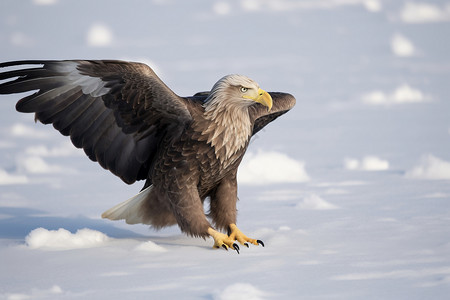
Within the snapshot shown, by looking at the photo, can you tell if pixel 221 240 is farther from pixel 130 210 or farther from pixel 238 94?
pixel 238 94

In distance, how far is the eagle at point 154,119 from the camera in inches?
303

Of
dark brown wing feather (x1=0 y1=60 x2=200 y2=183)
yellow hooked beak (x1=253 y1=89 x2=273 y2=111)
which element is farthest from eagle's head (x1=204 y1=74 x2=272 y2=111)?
dark brown wing feather (x1=0 y1=60 x2=200 y2=183)

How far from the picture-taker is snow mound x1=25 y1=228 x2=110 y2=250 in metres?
8.23

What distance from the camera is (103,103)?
7.85 metres

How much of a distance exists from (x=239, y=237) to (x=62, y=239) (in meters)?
1.53

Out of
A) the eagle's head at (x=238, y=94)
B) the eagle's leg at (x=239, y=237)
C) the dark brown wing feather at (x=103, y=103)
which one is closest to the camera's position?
the dark brown wing feather at (x=103, y=103)

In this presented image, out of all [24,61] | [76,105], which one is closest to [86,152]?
[76,105]

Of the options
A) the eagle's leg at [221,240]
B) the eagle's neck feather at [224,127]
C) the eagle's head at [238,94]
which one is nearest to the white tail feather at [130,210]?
the eagle's leg at [221,240]

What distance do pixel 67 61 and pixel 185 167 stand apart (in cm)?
128

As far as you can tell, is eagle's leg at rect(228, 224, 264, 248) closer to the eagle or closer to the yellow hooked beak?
the eagle

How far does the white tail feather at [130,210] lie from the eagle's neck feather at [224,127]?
2.71ft

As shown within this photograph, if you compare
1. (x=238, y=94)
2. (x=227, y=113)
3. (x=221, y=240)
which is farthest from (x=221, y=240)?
(x=238, y=94)

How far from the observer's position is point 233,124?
7.91 meters

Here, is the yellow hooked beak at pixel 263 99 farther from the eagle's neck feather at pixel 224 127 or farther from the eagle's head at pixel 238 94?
the eagle's neck feather at pixel 224 127
